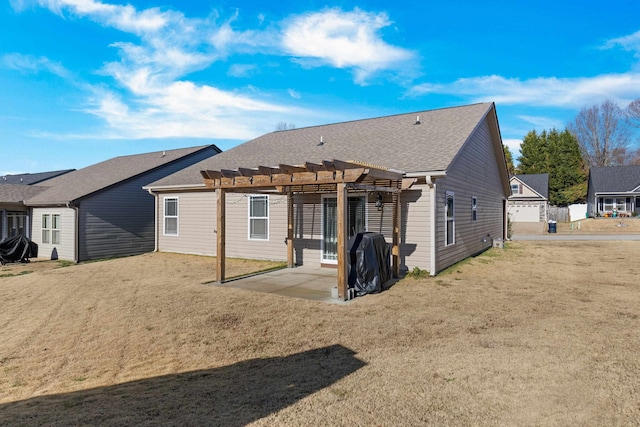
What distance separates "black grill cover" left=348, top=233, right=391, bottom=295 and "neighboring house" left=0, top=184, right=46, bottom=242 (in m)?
16.1

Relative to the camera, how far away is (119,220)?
1570cm

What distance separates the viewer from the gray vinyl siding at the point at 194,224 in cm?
1414

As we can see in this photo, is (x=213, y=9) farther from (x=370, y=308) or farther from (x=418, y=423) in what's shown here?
(x=418, y=423)

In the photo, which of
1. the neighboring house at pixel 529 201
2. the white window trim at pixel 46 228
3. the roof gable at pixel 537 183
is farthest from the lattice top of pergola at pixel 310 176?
the roof gable at pixel 537 183

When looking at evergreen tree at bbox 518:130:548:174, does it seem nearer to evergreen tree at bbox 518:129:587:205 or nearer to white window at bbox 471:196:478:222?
evergreen tree at bbox 518:129:587:205

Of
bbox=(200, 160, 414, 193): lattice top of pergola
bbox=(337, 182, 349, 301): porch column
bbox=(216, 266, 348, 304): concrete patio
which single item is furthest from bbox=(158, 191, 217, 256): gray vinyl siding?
bbox=(337, 182, 349, 301): porch column

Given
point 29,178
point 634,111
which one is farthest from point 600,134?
point 29,178

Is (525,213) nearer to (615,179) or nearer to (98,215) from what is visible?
(615,179)

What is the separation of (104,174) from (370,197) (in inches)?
A: 565

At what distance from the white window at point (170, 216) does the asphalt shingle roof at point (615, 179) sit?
123 ft

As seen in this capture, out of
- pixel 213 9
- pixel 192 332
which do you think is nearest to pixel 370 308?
pixel 192 332

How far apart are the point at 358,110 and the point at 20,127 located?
786 inches

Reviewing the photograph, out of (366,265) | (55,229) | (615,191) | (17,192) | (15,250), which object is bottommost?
(15,250)

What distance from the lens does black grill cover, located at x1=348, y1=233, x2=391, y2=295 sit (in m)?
7.94
